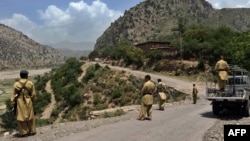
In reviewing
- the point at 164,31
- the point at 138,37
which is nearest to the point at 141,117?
the point at 164,31

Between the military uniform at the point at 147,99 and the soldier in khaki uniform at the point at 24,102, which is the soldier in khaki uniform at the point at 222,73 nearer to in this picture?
the military uniform at the point at 147,99

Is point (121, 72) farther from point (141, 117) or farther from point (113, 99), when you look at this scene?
point (141, 117)

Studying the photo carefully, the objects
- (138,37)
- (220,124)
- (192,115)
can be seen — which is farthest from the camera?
(138,37)

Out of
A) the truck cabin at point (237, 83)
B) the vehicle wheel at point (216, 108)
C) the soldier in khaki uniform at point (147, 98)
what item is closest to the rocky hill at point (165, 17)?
the truck cabin at point (237, 83)

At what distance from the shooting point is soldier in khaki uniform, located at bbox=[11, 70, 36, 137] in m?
12.8

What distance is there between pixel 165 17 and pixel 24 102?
149m

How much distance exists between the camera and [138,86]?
53.2m

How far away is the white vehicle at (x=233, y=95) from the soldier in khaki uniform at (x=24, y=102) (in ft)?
27.4

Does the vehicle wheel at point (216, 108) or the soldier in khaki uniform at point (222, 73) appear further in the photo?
the vehicle wheel at point (216, 108)

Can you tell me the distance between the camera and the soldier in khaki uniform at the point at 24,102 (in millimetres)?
12836

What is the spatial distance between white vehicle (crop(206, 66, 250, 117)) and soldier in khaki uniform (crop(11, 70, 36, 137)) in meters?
8.35

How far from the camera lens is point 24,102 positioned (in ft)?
42.5

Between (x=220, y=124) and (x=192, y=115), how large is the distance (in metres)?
3.49

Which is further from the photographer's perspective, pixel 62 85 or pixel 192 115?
pixel 62 85
